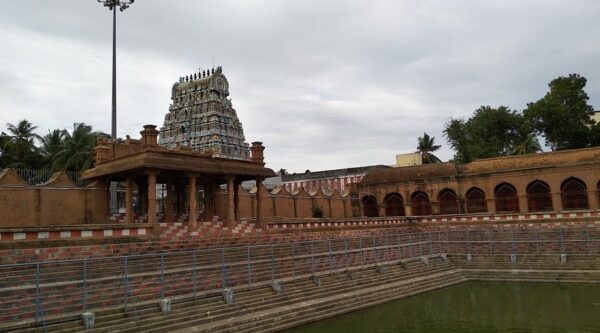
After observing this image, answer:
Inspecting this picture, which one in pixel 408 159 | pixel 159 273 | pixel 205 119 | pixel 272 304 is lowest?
pixel 272 304

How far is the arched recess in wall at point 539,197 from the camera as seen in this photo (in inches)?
1165

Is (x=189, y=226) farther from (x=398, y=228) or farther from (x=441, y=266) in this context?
(x=398, y=228)

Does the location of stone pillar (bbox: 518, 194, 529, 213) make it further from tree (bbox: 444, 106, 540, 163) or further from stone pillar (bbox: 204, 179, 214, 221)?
stone pillar (bbox: 204, 179, 214, 221)

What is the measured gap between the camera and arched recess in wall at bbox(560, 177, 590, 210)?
28.6 m

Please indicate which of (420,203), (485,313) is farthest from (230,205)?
(420,203)

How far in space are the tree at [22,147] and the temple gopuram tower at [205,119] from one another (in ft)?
66.7

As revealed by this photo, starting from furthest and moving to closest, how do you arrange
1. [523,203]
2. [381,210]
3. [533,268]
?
[381,210] → [523,203] → [533,268]

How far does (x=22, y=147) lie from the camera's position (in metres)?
31.8

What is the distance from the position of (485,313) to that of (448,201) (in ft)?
67.3

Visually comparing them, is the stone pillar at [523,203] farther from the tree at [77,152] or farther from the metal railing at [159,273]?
the tree at [77,152]

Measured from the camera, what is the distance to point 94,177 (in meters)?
18.1

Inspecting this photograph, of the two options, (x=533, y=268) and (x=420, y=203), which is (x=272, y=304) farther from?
(x=420, y=203)

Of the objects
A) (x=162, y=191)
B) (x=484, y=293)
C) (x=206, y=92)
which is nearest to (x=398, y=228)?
(x=484, y=293)

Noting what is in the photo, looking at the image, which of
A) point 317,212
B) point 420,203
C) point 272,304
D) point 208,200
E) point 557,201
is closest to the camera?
point 272,304
